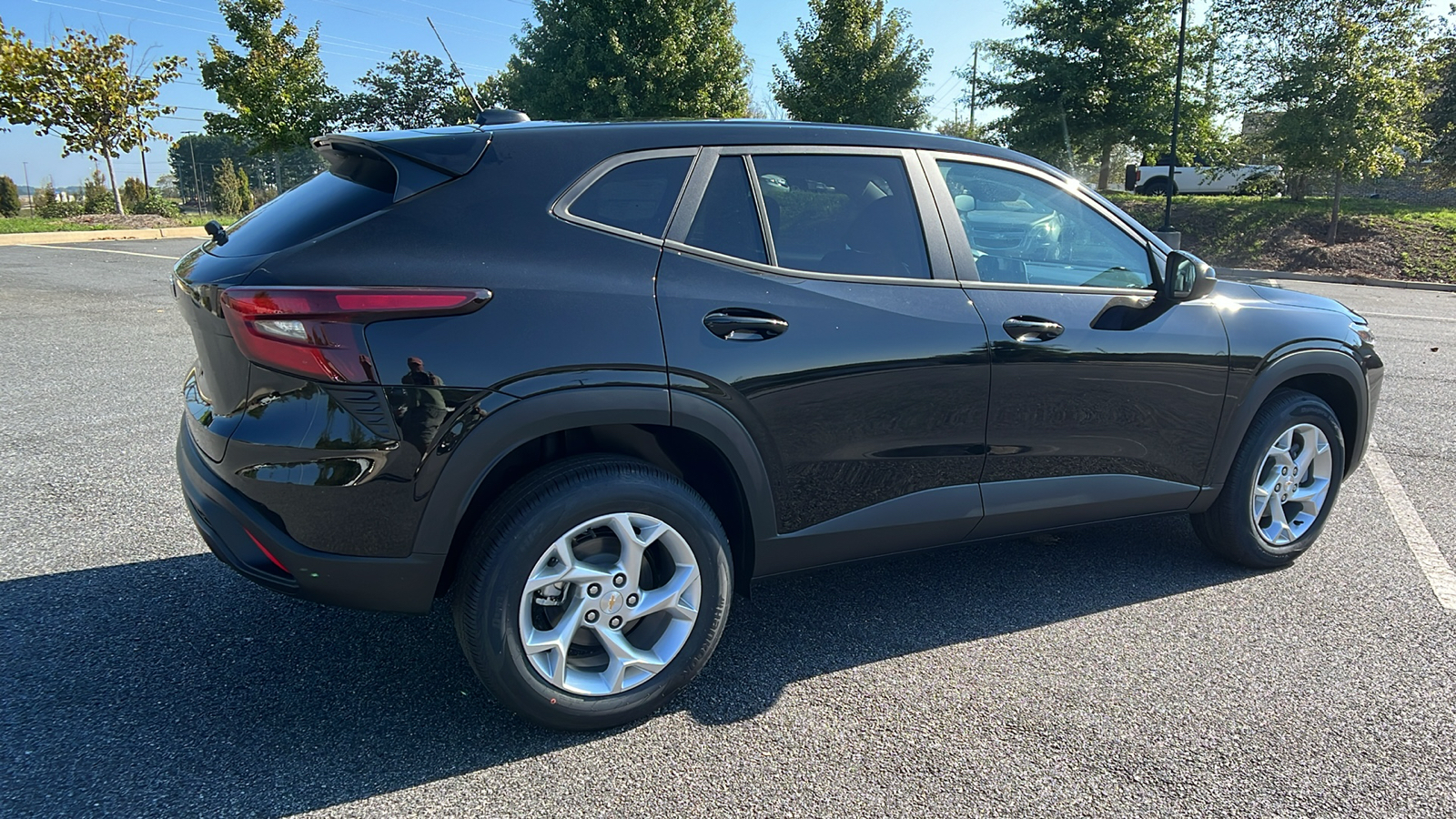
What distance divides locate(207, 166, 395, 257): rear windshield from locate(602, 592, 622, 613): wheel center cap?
4.07 feet

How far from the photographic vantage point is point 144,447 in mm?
5125

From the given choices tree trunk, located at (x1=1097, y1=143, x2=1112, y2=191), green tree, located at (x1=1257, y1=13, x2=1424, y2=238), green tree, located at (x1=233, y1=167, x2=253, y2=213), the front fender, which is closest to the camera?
the front fender

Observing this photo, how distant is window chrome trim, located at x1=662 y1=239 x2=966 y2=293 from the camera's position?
2.70 meters

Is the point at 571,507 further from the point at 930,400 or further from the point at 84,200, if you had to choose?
the point at 84,200

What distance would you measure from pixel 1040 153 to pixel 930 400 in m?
26.5

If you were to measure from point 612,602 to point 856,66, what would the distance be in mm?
25871

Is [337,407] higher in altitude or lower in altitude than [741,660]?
higher

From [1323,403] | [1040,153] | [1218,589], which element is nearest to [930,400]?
[1218,589]

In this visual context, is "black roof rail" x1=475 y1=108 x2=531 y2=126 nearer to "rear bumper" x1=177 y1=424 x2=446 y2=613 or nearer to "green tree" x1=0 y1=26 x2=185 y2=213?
"rear bumper" x1=177 y1=424 x2=446 y2=613

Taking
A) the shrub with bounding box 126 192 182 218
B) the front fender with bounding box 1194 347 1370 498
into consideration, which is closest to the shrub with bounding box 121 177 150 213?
the shrub with bounding box 126 192 182 218

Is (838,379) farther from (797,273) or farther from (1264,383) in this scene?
(1264,383)

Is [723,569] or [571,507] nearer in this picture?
[571,507]

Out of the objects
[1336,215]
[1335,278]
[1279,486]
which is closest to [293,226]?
[1279,486]

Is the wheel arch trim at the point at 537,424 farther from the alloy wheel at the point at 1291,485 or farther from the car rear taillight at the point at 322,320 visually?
the alloy wheel at the point at 1291,485
